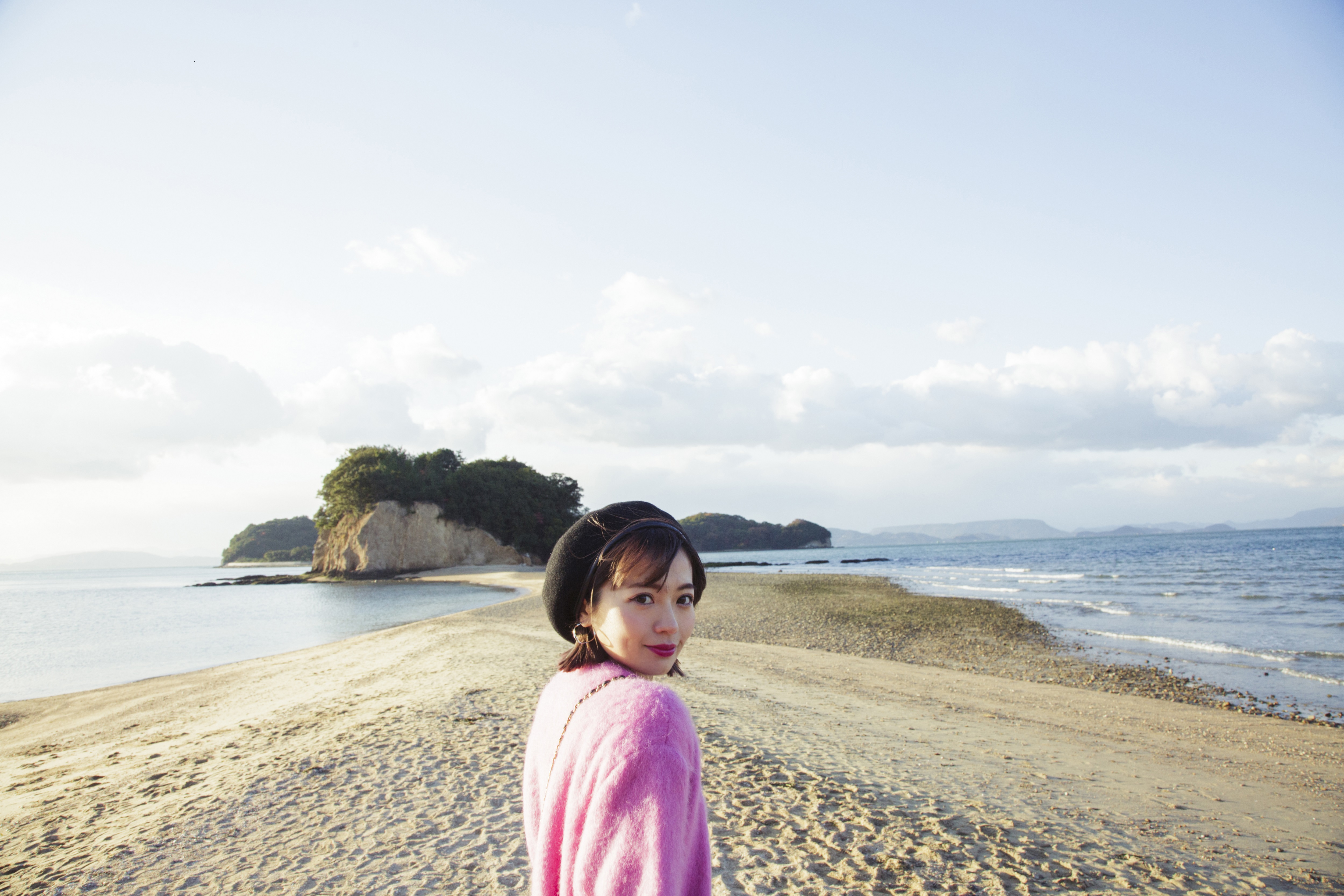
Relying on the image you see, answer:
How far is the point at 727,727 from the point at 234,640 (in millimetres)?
15925

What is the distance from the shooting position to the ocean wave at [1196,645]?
12.1 metres

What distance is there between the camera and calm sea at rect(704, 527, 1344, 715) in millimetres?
11148

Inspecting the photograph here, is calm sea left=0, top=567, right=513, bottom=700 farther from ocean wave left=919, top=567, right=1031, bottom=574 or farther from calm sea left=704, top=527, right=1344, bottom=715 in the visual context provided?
ocean wave left=919, top=567, right=1031, bottom=574

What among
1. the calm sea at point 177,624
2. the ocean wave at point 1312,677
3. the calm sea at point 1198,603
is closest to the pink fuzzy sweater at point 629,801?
the calm sea at point 1198,603

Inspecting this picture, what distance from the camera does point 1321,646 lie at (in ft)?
41.7

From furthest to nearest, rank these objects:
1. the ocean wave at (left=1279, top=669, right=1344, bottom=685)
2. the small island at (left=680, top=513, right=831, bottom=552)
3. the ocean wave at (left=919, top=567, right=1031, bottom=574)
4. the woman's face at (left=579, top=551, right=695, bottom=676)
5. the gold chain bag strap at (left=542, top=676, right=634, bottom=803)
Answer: the small island at (left=680, top=513, right=831, bottom=552)
the ocean wave at (left=919, top=567, right=1031, bottom=574)
the ocean wave at (left=1279, top=669, right=1344, bottom=685)
the woman's face at (left=579, top=551, right=695, bottom=676)
the gold chain bag strap at (left=542, top=676, right=634, bottom=803)

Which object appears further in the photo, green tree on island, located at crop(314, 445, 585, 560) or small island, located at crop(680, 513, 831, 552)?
small island, located at crop(680, 513, 831, 552)

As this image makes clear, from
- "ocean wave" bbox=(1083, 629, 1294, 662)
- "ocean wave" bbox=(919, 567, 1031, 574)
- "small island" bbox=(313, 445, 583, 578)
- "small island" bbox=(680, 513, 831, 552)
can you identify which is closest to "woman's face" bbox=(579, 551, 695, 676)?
"ocean wave" bbox=(1083, 629, 1294, 662)

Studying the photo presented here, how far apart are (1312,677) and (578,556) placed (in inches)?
538

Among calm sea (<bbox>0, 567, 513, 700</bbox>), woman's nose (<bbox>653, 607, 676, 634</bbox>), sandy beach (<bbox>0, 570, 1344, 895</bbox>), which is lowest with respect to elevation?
calm sea (<bbox>0, 567, 513, 700</bbox>)

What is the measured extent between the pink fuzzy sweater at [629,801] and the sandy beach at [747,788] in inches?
107

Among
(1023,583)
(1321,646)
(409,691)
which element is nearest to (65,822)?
(409,691)

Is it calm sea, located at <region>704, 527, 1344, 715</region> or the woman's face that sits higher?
the woman's face

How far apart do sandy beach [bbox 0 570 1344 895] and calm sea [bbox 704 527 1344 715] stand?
2978mm
